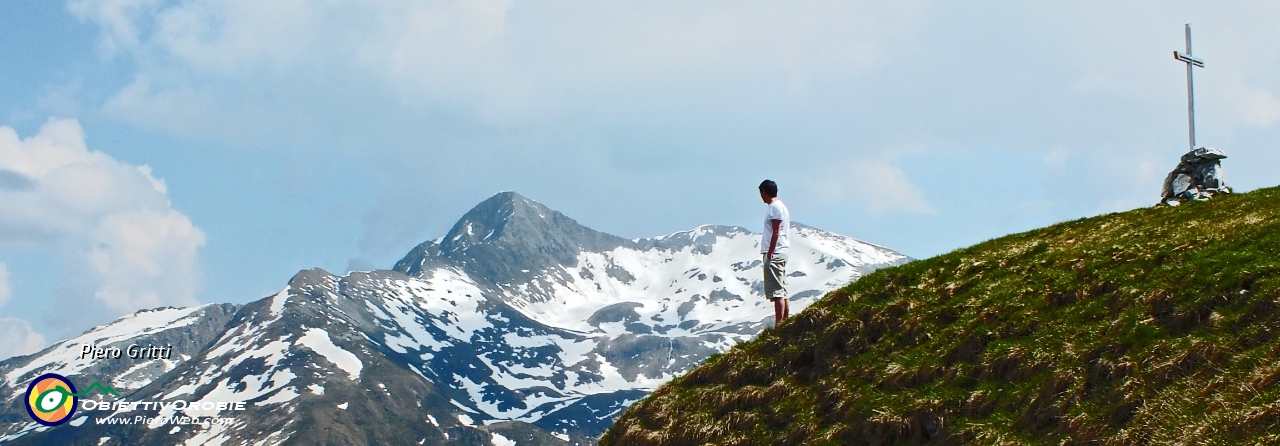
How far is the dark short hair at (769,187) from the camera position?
88.7 ft

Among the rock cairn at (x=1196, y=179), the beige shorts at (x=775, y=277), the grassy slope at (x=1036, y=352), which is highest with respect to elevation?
the rock cairn at (x=1196, y=179)

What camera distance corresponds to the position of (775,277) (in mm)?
27750

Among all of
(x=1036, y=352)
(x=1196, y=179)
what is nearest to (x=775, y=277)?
(x=1036, y=352)

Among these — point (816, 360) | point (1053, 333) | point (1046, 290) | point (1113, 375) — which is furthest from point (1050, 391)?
point (816, 360)

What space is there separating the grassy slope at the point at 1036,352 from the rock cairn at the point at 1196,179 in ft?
6.07

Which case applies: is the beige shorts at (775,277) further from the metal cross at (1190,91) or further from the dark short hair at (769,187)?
the metal cross at (1190,91)

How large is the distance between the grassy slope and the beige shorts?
5.05 ft

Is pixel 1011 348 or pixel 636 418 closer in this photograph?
pixel 1011 348

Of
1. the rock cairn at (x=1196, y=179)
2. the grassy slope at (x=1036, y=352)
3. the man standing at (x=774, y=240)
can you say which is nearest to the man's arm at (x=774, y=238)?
the man standing at (x=774, y=240)

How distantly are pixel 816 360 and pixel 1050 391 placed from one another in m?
7.75

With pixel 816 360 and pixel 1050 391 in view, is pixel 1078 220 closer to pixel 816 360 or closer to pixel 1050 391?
pixel 816 360

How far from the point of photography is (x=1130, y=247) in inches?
1030

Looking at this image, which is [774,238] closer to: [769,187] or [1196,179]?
[769,187]

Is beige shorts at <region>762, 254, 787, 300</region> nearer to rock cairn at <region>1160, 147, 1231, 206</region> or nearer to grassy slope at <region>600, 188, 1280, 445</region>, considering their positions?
grassy slope at <region>600, 188, 1280, 445</region>
